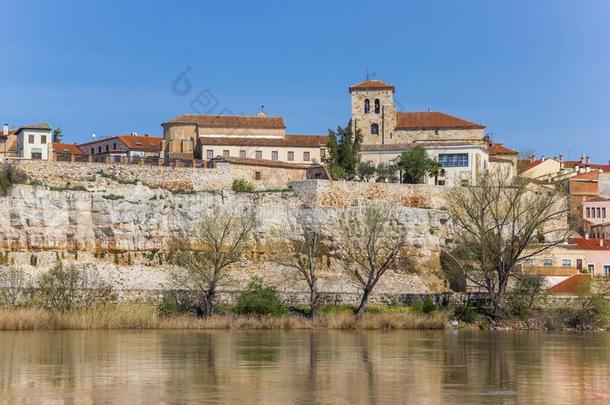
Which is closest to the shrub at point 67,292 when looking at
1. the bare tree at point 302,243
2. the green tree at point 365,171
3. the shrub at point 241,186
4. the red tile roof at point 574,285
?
the bare tree at point 302,243

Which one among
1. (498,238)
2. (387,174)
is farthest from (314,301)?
(387,174)

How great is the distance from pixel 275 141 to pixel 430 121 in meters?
10.6

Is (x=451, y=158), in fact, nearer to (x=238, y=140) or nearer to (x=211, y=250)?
(x=238, y=140)

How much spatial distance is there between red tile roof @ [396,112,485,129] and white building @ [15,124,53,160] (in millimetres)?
22365

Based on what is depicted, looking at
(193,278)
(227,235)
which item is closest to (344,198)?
(227,235)

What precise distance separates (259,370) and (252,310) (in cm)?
1793

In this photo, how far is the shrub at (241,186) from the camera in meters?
58.0

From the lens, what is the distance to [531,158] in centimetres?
8488

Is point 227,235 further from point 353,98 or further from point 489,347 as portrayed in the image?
point 353,98

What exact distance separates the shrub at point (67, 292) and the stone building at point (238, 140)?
2084 centimetres

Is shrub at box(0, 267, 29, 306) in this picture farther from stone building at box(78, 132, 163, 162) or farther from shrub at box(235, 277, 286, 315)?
stone building at box(78, 132, 163, 162)

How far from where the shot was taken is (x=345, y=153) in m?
65.2

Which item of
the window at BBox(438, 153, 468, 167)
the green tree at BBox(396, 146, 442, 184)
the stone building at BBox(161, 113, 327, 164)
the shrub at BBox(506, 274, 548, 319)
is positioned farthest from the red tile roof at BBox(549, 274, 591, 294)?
the stone building at BBox(161, 113, 327, 164)

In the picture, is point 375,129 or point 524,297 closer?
point 524,297
